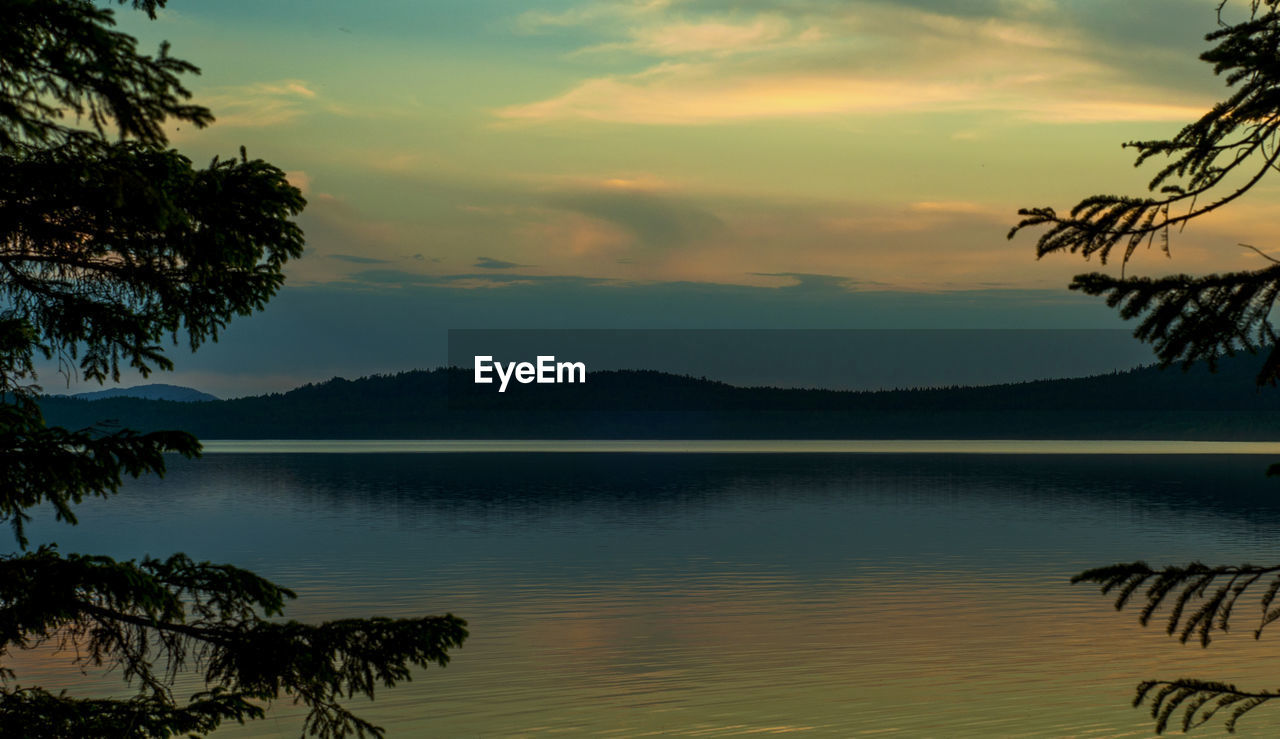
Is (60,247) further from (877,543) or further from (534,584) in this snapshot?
(877,543)

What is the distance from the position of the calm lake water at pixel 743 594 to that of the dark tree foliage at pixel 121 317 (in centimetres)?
767

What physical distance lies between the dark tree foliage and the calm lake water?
767cm

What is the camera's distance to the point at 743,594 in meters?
34.2

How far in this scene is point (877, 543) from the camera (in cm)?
4809

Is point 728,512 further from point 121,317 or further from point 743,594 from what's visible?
point 121,317

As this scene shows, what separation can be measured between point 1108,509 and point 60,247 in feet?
207

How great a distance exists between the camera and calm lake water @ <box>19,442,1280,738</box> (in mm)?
20797

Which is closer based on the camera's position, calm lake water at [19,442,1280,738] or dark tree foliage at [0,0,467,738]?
dark tree foliage at [0,0,467,738]

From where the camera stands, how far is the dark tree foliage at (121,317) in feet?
30.9

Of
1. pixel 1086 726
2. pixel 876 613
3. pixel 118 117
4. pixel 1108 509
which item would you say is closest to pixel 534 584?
pixel 876 613

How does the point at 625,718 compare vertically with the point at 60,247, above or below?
below

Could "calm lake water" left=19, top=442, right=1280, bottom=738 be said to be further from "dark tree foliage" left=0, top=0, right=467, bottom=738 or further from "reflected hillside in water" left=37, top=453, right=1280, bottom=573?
"dark tree foliage" left=0, top=0, right=467, bottom=738

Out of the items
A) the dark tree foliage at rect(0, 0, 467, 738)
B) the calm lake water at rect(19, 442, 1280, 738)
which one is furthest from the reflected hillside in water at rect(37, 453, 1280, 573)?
the dark tree foliage at rect(0, 0, 467, 738)

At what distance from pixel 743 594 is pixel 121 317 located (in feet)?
78.9
